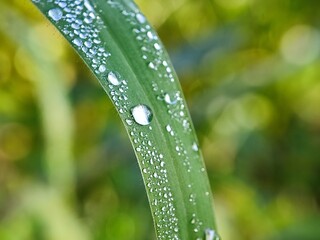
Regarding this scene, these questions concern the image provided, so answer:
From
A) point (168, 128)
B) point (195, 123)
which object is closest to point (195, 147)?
point (168, 128)

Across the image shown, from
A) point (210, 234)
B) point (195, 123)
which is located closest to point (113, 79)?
point (210, 234)

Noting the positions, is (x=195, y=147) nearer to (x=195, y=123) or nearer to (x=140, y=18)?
(x=140, y=18)

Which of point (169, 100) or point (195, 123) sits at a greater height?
point (169, 100)

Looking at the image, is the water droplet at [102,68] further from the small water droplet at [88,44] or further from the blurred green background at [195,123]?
the blurred green background at [195,123]

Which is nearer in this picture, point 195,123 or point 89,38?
point 89,38

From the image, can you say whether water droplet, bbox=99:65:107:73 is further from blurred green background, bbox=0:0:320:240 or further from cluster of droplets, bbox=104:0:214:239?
blurred green background, bbox=0:0:320:240

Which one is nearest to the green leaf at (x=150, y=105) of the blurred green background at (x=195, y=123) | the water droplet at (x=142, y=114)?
the water droplet at (x=142, y=114)
